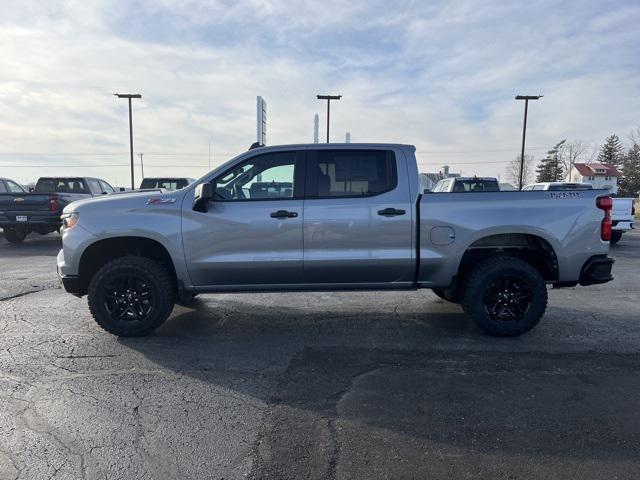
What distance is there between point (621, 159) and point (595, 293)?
3705 inches

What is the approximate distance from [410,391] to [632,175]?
290 ft

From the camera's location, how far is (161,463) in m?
2.86

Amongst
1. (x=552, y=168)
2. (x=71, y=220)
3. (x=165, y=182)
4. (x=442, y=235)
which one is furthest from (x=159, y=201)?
(x=552, y=168)

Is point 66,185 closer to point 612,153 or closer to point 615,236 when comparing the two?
point 615,236

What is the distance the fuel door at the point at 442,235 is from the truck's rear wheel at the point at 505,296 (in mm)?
473

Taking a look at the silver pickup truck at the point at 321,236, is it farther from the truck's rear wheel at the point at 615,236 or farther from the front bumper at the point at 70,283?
the truck's rear wheel at the point at 615,236

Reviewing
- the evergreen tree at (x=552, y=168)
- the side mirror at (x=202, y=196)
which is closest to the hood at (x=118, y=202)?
the side mirror at (x=202, y=196)

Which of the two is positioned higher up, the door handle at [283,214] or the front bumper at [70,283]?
the door handle at [283,214]

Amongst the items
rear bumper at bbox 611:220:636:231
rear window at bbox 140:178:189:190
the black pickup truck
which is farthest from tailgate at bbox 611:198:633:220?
the black pickup truck

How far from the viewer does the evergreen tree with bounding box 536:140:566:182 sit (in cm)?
7366

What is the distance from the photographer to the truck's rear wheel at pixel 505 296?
5172mm

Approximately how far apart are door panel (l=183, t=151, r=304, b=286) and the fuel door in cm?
144

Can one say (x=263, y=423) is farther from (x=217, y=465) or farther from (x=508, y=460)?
(x=508, y=460)

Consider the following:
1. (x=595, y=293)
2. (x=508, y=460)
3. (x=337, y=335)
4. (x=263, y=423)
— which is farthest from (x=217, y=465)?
(x=595, y=293)
